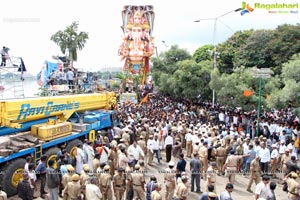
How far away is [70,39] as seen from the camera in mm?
32250

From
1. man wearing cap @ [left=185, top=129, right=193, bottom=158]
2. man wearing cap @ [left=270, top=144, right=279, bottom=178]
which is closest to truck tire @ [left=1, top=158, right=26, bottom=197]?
man wearing cap @ [left=185, top=129, right=193, bottom=158]

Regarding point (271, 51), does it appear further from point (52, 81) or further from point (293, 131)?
point (52, 81)

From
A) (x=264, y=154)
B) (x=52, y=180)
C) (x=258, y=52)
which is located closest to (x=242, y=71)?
(x=264, y=154)

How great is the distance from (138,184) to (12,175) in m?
3.51

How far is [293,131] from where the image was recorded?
46.9 ft

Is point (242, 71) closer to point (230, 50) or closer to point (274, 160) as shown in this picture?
point (274, 160)

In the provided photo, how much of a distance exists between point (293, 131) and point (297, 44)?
16588 millimetres

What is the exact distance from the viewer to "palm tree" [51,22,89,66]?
32.0 metres

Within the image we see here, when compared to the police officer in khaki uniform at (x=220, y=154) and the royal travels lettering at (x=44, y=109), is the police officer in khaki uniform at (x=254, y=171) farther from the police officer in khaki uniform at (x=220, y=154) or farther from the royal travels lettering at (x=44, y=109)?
the royal travels lettering at (x=44, y=109)

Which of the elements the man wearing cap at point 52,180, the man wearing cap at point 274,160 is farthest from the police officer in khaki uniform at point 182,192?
the man wearing cap at point 274,160

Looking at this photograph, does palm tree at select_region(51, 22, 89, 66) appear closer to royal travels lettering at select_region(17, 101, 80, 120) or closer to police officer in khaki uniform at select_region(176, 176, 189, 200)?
royal travels lettering at select_region(17, 101, 80, 120)

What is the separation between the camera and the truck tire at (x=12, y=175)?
333 inches

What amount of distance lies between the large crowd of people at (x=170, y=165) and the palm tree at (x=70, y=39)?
19922mm

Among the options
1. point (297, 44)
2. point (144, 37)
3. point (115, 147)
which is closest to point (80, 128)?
point (115, 147)
